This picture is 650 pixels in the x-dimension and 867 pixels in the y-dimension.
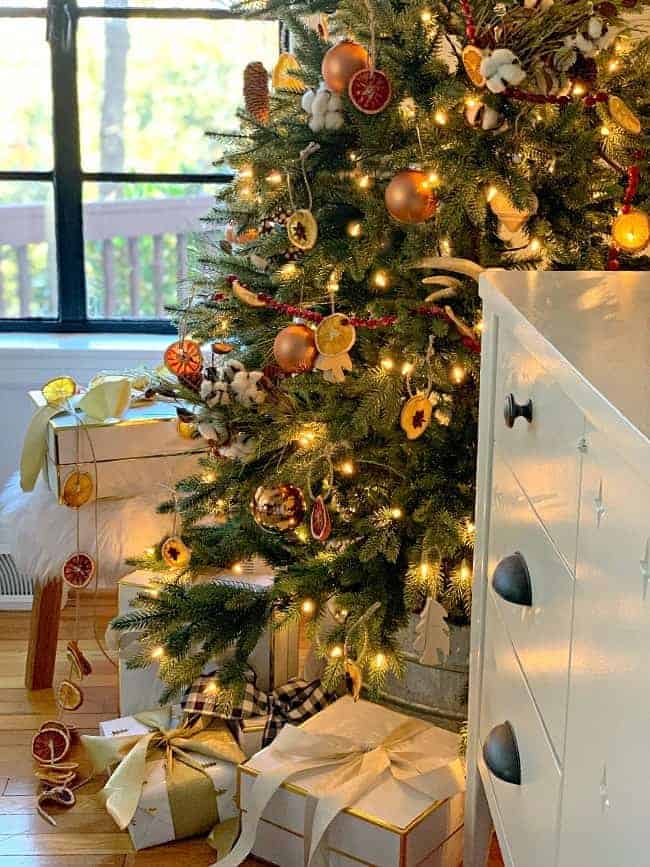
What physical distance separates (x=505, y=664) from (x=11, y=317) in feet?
6.36

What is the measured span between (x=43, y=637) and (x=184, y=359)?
24.9 inches

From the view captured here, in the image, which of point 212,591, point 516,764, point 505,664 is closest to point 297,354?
point 212,591

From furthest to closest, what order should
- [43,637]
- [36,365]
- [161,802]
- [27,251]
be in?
[27,251] < [36,365] < [43,637] < [161,802]

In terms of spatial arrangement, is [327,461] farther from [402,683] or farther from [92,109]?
[92,109]

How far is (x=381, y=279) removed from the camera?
162 cm

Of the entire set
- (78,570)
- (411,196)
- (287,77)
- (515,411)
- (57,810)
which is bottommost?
(57,810)

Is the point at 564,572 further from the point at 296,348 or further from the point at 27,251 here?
the point at 27,251

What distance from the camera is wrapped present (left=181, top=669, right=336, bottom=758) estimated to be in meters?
Answer: 1.74

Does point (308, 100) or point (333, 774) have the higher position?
point (308, 100)

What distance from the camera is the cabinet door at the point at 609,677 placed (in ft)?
2.15

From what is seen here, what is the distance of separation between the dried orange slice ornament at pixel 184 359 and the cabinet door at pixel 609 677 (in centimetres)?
118

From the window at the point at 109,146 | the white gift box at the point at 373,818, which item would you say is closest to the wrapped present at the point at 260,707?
the white gift box at the point at 373,818

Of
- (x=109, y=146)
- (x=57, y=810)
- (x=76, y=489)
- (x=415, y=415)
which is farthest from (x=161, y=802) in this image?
(x=109, y=146)

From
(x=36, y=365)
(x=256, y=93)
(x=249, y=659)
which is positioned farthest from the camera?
(x=36, y=365)
